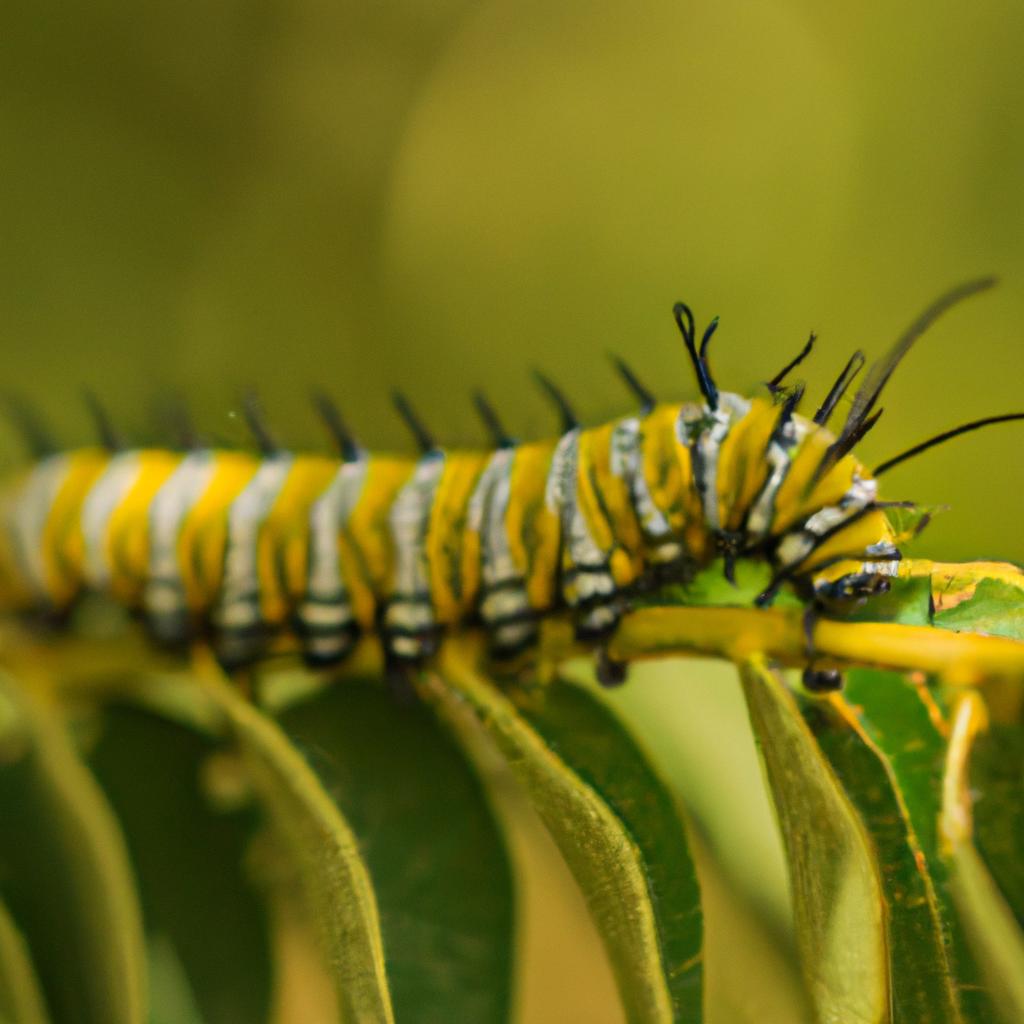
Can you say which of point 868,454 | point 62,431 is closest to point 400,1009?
point 868,454

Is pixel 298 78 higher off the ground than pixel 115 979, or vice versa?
A: pixel 298 78

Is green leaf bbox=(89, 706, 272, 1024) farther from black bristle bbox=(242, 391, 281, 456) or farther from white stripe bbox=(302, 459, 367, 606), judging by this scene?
black bristle bbox=(242, 391, 281, 456)

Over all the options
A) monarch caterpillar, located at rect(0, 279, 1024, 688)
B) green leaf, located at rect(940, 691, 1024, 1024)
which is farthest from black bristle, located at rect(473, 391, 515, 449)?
green leaf, located at rect(940, 691, 1024, 1024)

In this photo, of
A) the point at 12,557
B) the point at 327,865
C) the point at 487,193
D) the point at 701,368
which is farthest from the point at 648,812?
the point at 487,193

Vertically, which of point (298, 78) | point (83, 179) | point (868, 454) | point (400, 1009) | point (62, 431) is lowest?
point (400, 1009)

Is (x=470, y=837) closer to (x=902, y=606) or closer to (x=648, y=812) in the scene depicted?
(x=648, y=812)

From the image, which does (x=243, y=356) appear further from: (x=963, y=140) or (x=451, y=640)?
(x=451, y=640)

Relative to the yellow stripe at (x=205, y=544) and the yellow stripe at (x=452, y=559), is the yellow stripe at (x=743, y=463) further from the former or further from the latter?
the yellow stripe at (x=205, y=544)
